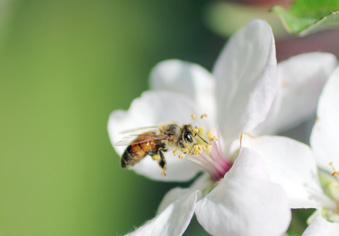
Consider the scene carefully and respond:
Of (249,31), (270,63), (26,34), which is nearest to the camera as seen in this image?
(270,63)

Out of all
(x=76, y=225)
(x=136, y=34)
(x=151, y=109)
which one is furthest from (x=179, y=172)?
(x=136, y=34)

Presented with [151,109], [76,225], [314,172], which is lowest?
[76,225]

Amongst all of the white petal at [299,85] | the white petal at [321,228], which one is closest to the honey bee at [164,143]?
the white petal at [299,85]

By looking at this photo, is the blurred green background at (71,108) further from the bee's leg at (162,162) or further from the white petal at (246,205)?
the white petal at (246,205)

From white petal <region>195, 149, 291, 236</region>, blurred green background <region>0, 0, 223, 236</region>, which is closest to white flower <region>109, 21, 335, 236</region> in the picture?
white petal <region>195, 149, 291, 236</region>

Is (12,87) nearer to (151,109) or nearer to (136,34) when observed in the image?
(136,34)
